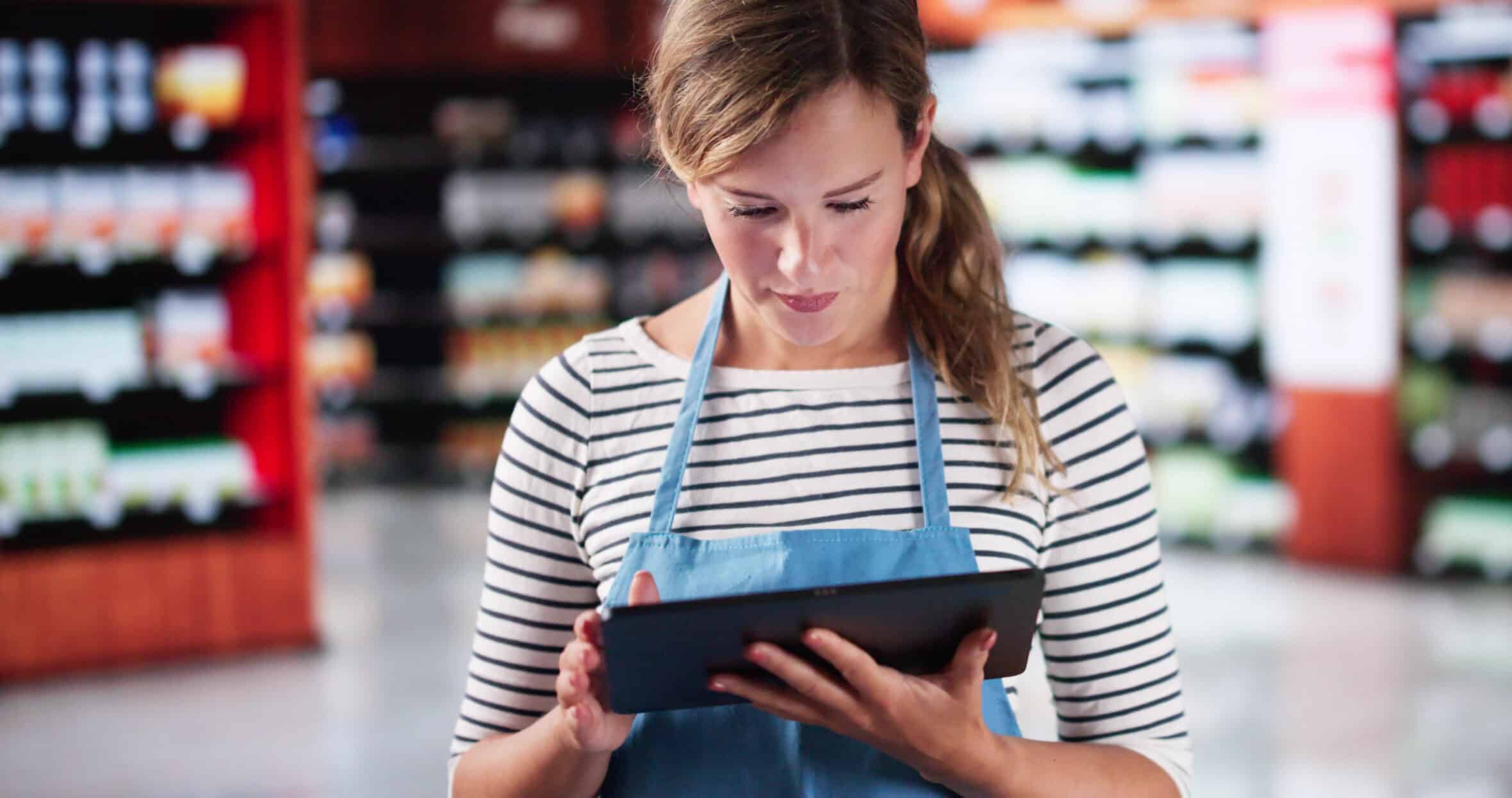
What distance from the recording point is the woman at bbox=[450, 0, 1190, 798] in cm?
136

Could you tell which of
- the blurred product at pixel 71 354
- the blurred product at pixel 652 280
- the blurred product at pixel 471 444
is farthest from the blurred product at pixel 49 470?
the blurred product at pixel 652 280

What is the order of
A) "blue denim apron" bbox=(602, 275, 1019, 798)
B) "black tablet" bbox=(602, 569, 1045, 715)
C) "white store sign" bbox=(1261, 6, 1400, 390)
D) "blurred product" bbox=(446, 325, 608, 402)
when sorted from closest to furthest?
"black tablet" bbox=(602, 569, 1045, 715), "blue denim apron" bbox=(602, 275, 1019, 798), "white store sign" bbox=(1261, 6, 1400, 390), "blurred product" bbox=(446, 325, 608, 402)

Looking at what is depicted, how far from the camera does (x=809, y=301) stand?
1408 millimetres

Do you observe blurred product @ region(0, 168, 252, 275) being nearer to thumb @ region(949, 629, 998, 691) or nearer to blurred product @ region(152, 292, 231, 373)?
blurred product @ region(152, 292, 231, 373)

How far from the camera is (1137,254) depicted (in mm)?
7992

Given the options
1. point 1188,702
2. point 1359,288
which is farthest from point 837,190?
point 1359,288

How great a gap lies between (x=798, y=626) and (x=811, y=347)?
13.9 inches

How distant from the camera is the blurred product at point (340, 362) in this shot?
978cm

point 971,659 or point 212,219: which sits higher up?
point 212,219

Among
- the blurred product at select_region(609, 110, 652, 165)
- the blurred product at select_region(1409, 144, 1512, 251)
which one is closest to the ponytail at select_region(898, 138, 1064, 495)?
the blurred product at select_region(1409, 144, 1512, 251)

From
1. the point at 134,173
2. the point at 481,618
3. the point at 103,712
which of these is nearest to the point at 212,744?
the point at 103,712

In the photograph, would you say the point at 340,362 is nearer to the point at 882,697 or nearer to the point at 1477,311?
the point at 1477,311

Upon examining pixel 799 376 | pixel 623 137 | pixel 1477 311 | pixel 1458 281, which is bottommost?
pixel 1477 311

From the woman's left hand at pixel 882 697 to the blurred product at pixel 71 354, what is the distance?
514 centimetres
